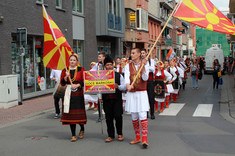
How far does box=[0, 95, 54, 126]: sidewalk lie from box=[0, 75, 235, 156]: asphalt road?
55 centimetres

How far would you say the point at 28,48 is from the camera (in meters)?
16.3

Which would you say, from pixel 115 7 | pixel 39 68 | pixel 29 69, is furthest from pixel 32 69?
pixel 115 7

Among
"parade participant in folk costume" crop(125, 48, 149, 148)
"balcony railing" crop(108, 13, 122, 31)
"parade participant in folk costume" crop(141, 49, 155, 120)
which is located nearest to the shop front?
"parade participant in folk costume" crop(141, 49, 155, 120)

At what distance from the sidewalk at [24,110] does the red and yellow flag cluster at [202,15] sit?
18.9 feet

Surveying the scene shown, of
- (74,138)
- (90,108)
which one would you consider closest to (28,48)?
(90,108)

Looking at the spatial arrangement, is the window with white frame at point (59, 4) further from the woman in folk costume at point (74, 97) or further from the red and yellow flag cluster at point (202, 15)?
the red and yellow flag cluster at point (202, 15)

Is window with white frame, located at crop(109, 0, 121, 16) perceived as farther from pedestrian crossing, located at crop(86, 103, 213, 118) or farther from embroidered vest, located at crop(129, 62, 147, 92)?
embroidered vest, located at crop(129, 62, 147, 92)

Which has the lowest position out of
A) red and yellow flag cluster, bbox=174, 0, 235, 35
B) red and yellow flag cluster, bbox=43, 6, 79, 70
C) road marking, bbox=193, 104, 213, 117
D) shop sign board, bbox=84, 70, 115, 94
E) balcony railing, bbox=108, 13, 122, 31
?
road marking, bbox=193, 104, 213, 117

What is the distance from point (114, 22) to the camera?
86.2 feet

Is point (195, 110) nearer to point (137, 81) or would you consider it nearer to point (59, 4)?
point (137, 81)

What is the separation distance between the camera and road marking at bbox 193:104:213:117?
1089 centimetres

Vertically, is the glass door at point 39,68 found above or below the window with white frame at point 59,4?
below

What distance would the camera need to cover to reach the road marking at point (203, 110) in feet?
35.7

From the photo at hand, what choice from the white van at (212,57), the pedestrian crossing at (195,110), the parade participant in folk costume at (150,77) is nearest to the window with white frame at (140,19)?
the white van at (212,57)
